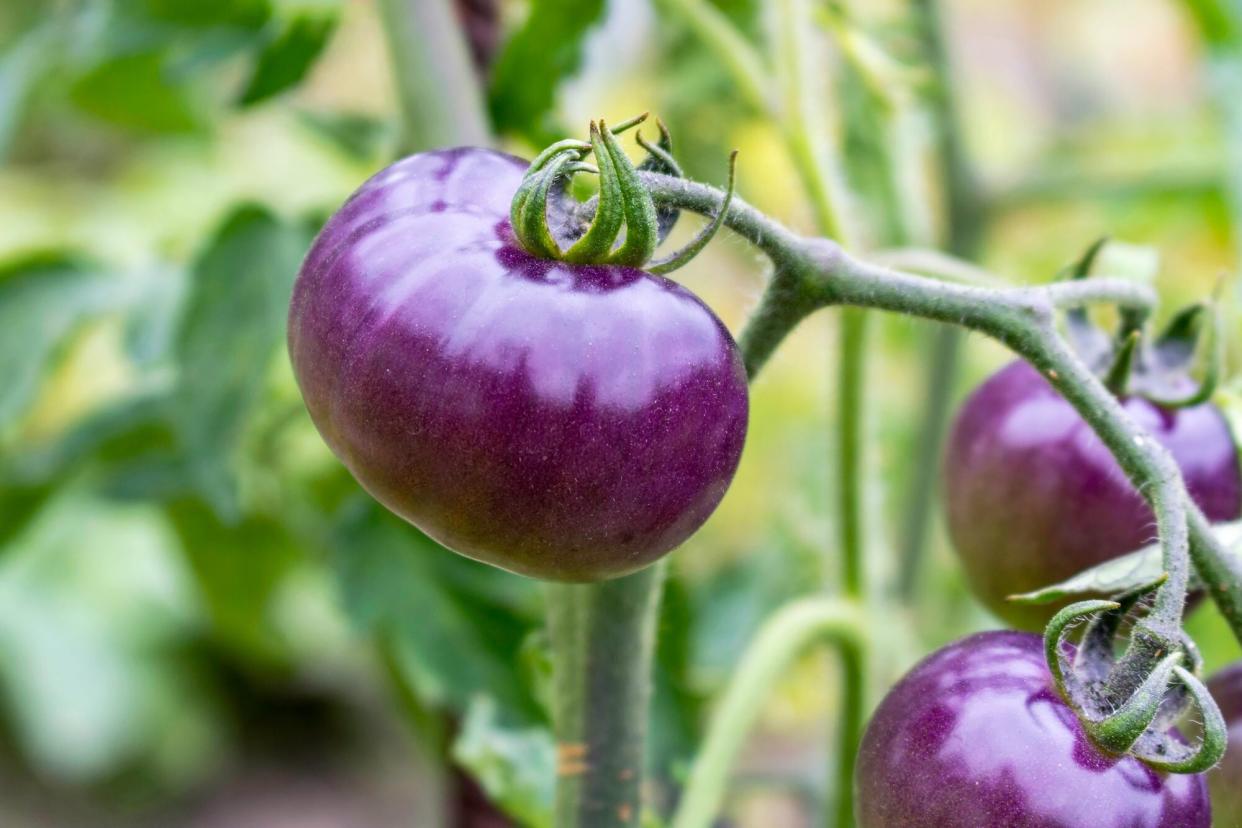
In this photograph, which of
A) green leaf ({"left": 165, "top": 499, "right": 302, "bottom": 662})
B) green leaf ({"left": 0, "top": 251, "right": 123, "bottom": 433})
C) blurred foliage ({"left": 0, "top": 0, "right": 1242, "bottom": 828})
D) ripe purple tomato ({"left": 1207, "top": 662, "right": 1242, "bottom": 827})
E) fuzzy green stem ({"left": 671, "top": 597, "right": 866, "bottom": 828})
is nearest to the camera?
ripe purple tomato ({"left": 1207, "top": 662, "right": 1242, "bottom": 827})

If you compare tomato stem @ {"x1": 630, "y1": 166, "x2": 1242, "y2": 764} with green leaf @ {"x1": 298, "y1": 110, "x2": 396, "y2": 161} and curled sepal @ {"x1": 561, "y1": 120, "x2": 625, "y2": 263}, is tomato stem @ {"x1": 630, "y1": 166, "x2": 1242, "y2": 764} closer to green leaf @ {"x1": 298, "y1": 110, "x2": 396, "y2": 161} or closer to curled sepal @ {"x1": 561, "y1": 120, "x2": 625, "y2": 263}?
curled sepal @ {"x1": 561, "y1": 120, "x2": 625, "y2": 263}

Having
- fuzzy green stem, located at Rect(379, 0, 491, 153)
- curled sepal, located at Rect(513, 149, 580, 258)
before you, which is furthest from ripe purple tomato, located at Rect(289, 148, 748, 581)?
fuzzy green stem, located at Rect(379, 0, 491, 153)

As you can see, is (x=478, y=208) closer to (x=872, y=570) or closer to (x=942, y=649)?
(x=942, y=649)

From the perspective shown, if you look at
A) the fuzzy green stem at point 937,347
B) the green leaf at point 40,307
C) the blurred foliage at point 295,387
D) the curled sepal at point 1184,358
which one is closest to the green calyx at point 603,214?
the blurred foliage at point 295,387

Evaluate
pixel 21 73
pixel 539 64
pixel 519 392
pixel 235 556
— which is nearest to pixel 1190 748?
pixel 519 392

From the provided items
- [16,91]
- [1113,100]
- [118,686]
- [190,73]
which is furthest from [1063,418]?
[1113,100]

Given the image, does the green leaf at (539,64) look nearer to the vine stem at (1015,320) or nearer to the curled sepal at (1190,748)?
the vine stem at (1015,320)
